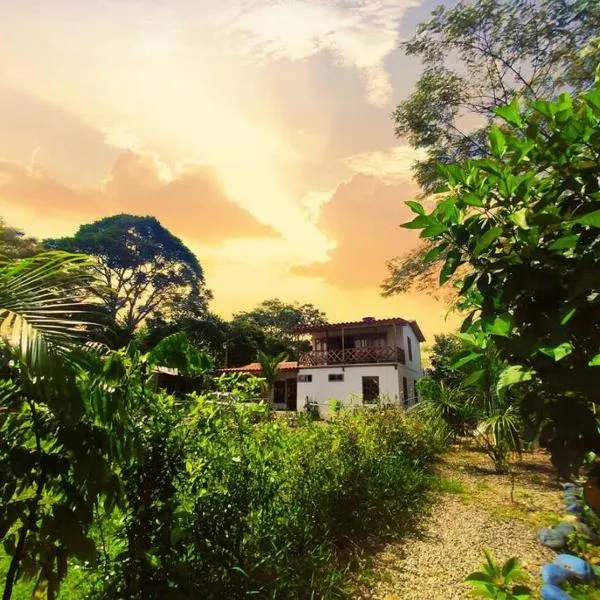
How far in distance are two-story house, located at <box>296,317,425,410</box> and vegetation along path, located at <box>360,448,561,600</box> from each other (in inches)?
541

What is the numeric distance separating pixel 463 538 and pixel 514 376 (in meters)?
4.82

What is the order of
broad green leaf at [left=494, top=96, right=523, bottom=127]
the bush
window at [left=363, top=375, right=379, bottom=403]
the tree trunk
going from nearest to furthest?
broad green leaf at [left=494, top=96, right=523, bottom=127], the tree trunk, the bush, window at [left=363, top=375, right=379, bottom=403]

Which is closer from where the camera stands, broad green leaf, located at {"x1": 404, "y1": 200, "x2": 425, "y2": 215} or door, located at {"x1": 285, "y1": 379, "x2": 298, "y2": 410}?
broad green leaf, located at {"x1": 404, "y1": 200, "x2": 425, "y2": 215}

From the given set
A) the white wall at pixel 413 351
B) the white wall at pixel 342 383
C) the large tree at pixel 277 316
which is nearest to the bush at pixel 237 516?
the white wall at pixel 342 383

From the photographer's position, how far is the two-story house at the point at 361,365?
876 inches

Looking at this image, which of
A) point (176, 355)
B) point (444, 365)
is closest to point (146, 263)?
point (444, 365)

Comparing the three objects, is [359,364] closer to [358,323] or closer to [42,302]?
[358,323]

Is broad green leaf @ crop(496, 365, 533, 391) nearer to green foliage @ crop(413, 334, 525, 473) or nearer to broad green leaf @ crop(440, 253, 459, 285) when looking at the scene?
green foliage @ crop(413, 334, 525, 473)

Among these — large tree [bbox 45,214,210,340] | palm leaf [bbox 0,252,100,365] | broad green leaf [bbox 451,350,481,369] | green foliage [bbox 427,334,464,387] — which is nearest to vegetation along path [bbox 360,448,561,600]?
green foliage [bbox 427,334,464,387]

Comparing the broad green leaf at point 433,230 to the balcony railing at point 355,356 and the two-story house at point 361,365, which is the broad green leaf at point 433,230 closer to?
the two-story house at point 361,365

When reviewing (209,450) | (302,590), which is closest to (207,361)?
(209,450)

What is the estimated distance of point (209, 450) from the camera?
10.3 feet

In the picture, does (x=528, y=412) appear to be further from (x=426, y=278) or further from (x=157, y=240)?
(x=157, y=240)

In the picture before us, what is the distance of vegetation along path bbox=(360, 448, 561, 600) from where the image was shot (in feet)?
12.4
